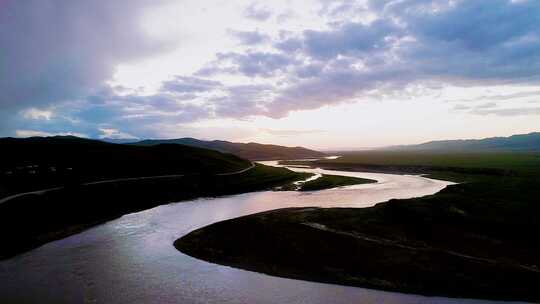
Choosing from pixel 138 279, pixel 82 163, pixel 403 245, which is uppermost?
pixel 82 163

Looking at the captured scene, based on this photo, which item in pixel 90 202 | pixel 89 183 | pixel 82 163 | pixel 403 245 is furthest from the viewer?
pixel 82 163

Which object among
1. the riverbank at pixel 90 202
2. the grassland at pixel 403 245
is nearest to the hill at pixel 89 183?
the riverbank at pixel 90 202

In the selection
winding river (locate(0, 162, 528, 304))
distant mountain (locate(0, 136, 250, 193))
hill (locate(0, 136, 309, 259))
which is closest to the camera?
winding river (locate(0, 162, 528, 304))

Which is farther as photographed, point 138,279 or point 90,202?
point 90,202

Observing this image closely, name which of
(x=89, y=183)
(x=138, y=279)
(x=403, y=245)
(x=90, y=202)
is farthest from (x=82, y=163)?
(x=403, y=245)

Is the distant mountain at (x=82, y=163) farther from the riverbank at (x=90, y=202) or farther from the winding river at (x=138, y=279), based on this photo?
the winding river at (x=138, y=279)

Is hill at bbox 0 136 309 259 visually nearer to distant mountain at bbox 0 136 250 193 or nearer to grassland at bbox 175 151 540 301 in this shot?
distant mountain at bbox 0 136 250 193

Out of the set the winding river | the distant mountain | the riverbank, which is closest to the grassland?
the winding river

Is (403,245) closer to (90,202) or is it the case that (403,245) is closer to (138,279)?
(138,279)

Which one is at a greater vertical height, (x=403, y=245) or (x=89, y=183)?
(x=89, y=183)
